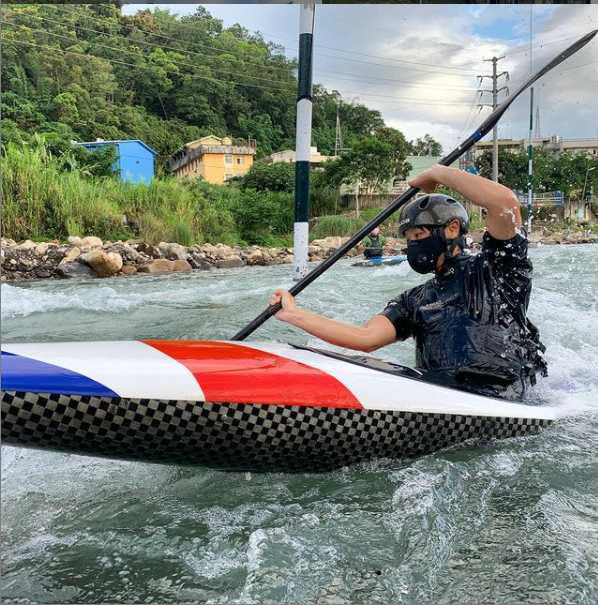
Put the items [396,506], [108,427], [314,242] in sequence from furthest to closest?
[314,242], [396,506], [108,427]

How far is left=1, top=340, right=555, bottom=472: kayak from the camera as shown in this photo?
4.44 feet

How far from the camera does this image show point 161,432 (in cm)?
145

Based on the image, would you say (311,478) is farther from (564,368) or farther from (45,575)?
(564,368)

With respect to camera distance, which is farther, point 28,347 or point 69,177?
point 69,177

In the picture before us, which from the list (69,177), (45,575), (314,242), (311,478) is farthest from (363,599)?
(314,242)

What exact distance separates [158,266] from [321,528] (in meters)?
8.41

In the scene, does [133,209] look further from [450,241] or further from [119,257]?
[450,241]

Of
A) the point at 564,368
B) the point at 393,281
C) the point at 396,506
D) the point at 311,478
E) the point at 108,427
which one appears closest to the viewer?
the point at 108,427

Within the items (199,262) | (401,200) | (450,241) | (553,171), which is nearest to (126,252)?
(199,262)

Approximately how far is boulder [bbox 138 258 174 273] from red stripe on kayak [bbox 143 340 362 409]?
785 centimetres

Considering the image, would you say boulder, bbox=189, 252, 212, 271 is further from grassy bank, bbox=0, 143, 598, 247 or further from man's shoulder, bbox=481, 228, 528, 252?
man's shoulder, bbox=481, 228, 528, 252

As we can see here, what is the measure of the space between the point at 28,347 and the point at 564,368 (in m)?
2.60

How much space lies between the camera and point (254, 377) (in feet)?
5.01

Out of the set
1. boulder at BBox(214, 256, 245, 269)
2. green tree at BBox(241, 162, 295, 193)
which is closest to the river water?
boulder at BBox(214, 256, 245, 269)
